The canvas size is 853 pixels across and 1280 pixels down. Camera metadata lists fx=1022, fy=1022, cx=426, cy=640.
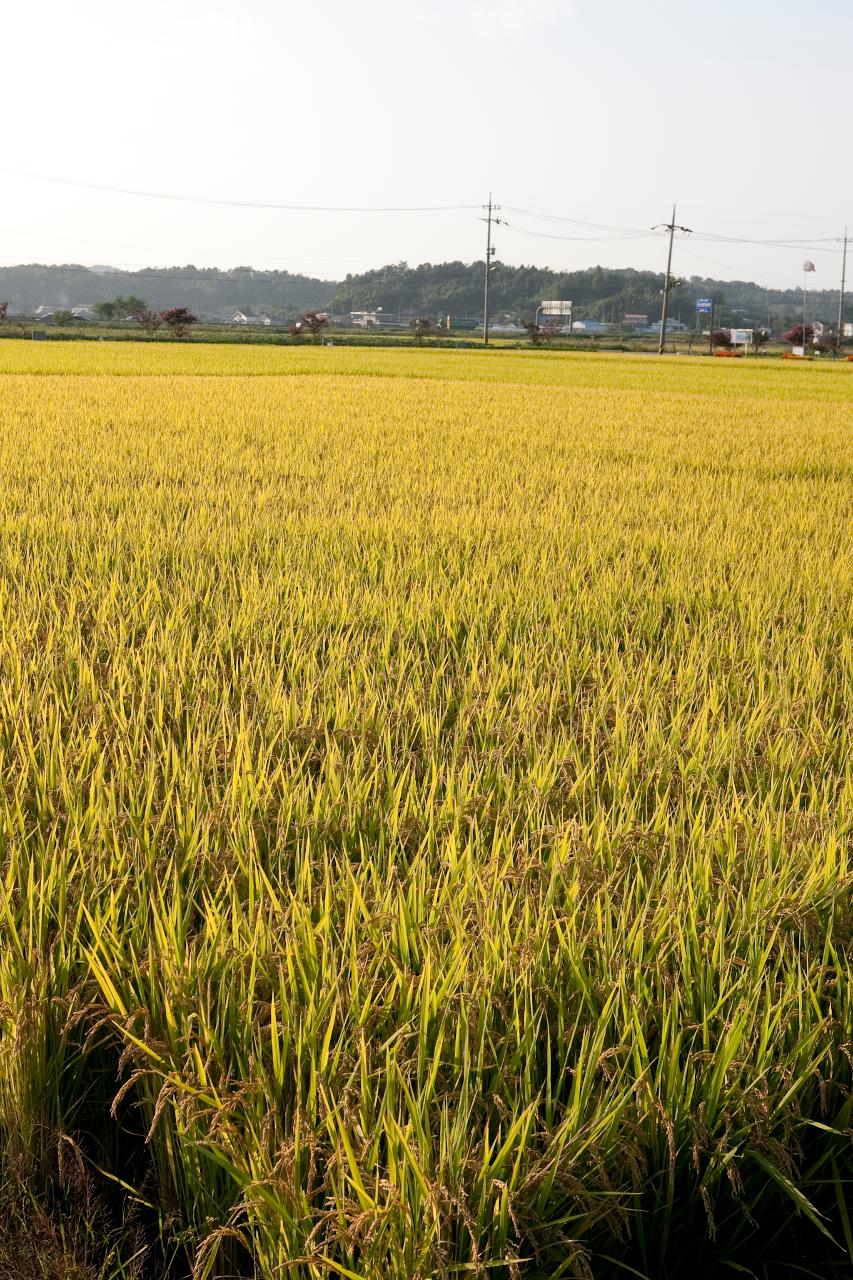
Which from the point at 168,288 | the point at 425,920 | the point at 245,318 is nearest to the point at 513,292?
the point at 245,318

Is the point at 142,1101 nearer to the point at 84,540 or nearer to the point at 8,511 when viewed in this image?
the point at 84,540

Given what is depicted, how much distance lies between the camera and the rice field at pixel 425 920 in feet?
3.25

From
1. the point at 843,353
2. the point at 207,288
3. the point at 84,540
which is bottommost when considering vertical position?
the point at 84,540

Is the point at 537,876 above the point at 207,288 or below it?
below

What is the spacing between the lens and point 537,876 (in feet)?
5.17

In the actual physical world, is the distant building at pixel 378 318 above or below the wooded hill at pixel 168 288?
below

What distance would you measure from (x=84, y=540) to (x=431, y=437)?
453 centimetres

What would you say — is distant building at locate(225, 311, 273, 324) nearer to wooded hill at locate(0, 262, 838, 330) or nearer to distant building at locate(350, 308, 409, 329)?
wooded hill at locate(0, 262, 838, 330)

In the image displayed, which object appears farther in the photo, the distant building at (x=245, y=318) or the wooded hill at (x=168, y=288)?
the wooded hill at (x=168, y=288)

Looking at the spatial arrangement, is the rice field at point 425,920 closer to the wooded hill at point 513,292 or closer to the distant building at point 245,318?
the distant building at point 245,318

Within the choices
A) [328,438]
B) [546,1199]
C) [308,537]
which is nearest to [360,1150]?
[546,1199]

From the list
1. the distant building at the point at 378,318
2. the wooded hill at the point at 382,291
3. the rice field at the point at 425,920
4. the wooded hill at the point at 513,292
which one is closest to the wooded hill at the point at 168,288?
the wooded hill at the point at 382,291

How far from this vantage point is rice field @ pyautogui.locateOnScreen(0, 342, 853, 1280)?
0.99 metres

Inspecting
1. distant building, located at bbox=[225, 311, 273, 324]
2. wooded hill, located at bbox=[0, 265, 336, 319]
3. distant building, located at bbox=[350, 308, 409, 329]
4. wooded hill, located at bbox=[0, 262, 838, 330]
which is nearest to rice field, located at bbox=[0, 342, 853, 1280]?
distant building, located at bbox=[350, 308, 409, 329]
